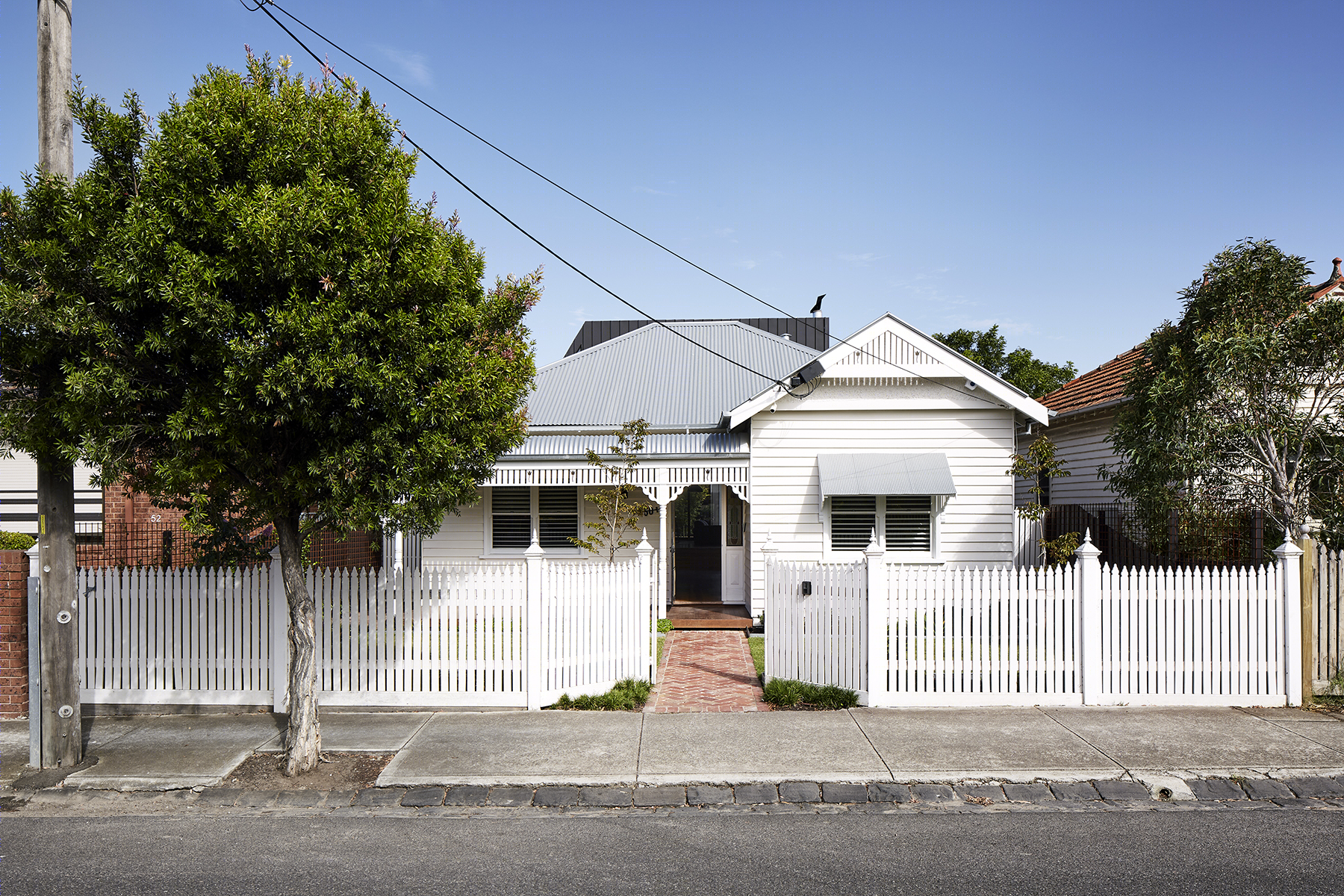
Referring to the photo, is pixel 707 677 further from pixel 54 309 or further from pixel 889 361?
pixel 54 309

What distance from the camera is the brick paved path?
28.9 ft

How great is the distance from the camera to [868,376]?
576 inches

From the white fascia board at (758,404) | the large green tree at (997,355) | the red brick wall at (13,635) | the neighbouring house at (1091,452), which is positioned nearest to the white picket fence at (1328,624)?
the neighbouring house at (1091,452)

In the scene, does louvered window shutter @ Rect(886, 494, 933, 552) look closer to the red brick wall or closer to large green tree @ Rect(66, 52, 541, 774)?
large green tree @ Rect(66, 52, 541, 774)

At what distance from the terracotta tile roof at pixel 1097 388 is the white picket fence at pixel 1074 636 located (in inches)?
274

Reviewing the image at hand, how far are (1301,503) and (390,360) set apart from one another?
1060 cm

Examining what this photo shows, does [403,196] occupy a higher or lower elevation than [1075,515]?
higher

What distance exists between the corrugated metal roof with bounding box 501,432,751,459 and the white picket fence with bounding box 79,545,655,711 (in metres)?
6.47

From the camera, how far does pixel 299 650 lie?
285 inches

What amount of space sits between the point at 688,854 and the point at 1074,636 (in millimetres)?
5192

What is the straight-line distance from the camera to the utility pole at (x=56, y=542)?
22.6 ft

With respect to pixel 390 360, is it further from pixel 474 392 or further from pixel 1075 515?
pixel 1075 515

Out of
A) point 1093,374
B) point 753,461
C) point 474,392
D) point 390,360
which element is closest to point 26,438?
point 390,360

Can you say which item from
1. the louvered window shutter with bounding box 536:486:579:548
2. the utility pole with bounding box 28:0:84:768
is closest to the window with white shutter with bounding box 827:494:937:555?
the louvered window shutter with bounding box 536:486:579:548
